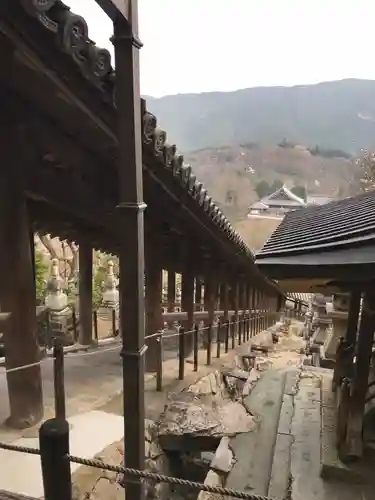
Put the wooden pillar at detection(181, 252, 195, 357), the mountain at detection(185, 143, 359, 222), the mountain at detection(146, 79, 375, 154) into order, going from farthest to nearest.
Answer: the mountain at detection(146, 79, 375, 154), the mountain at detection(185, 143, 359, 222), the wooden pillar at detection(181, 252, 195, 357)

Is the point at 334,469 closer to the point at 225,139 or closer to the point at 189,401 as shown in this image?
the point at 189,401

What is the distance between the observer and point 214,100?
111 m

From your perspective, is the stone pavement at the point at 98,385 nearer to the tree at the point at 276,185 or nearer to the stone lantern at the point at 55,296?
the stone lantern at the point at 55,296

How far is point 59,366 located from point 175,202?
185 centimetres

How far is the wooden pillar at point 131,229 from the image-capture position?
2301 millimetres

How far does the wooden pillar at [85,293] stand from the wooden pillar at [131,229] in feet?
20.2

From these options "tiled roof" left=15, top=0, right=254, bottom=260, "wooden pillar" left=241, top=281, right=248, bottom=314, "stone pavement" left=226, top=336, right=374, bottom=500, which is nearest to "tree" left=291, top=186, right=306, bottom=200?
"wooden pillar" left=241, top=281, right=248, bottom=314

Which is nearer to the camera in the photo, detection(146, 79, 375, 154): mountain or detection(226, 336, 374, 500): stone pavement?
detection(226, 336, 374, 500): stone pavement

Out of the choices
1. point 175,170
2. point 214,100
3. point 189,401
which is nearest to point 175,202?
point 175,170

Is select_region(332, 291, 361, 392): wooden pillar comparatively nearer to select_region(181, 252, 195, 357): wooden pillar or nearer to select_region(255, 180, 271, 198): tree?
select_region(181, 252, 195, 357): wooden pillar

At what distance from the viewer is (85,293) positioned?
8602mm

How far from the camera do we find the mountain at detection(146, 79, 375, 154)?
9000 centimetres

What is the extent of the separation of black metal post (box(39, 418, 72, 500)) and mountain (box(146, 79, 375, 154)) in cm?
8396

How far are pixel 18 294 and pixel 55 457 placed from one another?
2528 mm
